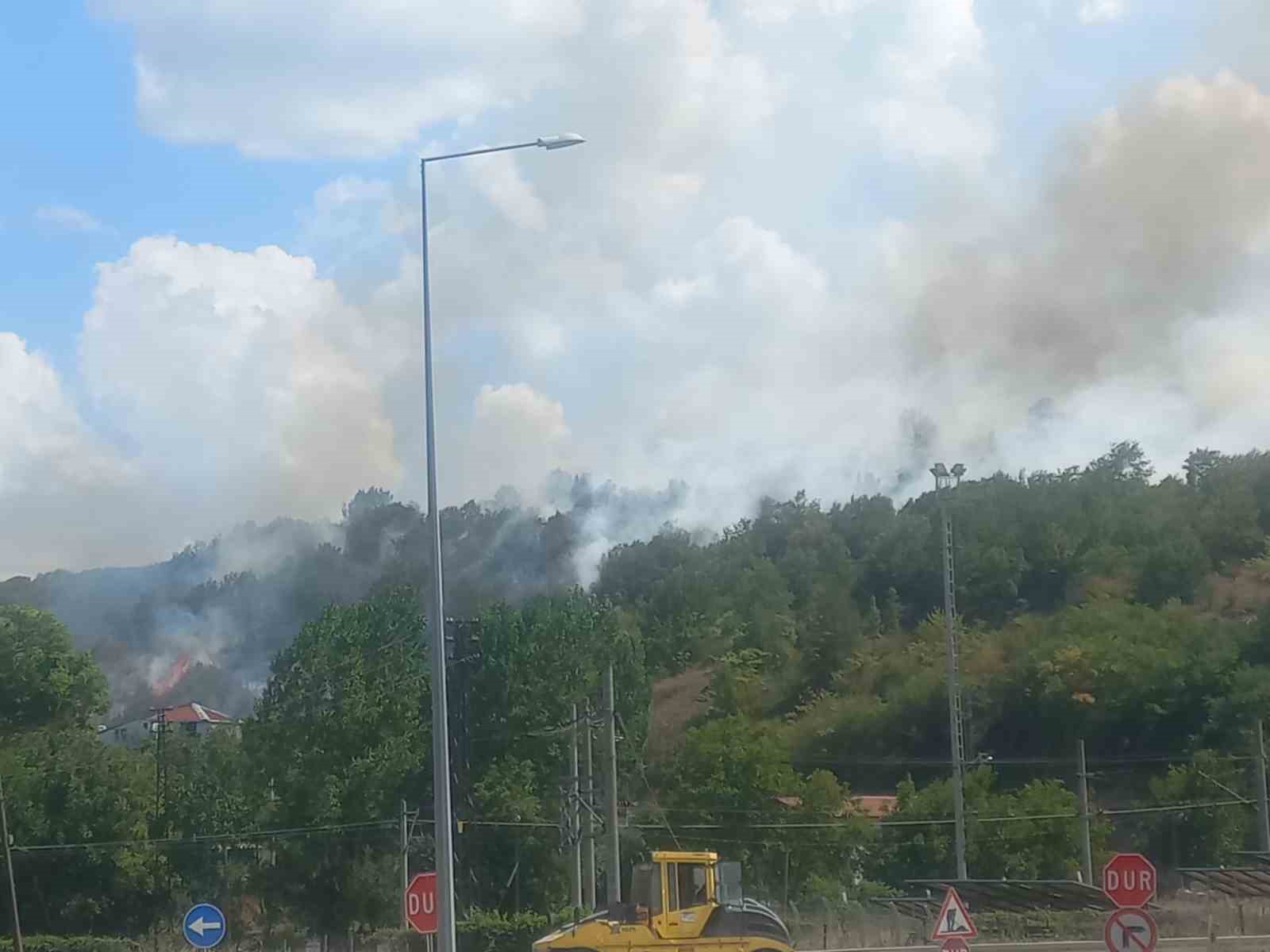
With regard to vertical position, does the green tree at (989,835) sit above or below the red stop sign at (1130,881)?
below

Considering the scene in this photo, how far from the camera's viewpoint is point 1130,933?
17.1m

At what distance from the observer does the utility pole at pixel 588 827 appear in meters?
44.3

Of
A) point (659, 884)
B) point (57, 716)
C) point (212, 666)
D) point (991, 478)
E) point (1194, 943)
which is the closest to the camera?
point (659, 884)

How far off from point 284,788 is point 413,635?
28.0 feet

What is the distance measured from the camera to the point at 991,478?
105 meters

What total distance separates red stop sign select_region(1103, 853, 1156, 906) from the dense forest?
1991 cm

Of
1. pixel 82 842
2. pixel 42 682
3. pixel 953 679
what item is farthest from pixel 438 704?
pixel 42 682

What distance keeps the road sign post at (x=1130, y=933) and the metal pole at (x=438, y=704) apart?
8182mm

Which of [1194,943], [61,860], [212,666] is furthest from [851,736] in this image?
[212,666]

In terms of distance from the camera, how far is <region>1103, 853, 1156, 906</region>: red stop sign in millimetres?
18094

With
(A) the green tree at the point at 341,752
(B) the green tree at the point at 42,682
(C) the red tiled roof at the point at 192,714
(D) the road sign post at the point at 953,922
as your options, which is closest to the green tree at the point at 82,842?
(A) the green tree at the point at 341,752

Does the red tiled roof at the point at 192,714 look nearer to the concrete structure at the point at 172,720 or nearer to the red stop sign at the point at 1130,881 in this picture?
the concrete structure at the point at 172,720

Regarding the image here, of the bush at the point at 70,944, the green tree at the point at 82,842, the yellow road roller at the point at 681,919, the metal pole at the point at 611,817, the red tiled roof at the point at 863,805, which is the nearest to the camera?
the yellow road roller at the point at 681,919

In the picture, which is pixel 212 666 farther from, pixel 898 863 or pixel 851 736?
pixel 898 863
